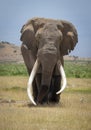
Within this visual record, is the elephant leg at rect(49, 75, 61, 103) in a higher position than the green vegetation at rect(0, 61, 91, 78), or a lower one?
higher

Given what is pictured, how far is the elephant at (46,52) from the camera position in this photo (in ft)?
35.1

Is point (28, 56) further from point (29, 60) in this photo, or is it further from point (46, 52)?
point (46, 52)

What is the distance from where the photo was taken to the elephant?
35.1ft

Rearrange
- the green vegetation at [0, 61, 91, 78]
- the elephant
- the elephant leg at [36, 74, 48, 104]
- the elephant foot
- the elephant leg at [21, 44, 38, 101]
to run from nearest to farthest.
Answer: the elephant < the elephant leg at [36, 74, 48, 104] < the elephant leg at [21, 44, 38, 101] < the elephant foot < the green vegetation at [0, 61, 91, 78]

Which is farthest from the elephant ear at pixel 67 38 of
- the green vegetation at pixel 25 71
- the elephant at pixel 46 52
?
the green vegetation at pixel 25 71

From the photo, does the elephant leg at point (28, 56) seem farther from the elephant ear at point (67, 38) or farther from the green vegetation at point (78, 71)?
the green vegetation at point (78, 71)

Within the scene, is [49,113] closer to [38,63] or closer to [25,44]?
[38,63]

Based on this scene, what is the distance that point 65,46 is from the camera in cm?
1199

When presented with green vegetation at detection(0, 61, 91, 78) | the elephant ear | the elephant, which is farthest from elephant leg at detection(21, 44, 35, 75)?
Answer: green vegetation at detection(0, 61, 91, 78)

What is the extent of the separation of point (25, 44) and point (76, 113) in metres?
3.00

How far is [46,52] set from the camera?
10.5 meters

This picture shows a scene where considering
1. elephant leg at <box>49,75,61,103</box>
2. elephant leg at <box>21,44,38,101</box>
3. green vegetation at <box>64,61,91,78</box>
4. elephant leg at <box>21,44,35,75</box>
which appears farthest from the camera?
green vegetation at <box>64,61,91,78</box>

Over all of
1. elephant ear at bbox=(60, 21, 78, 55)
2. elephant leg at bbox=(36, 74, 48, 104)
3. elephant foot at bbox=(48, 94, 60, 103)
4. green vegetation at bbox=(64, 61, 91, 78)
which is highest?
elephant ear at bbox=(60, 21, 78, 55)

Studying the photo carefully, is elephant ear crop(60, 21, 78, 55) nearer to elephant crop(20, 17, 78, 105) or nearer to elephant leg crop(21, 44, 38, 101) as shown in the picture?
elephant crop(20, 17, 78, 105)
